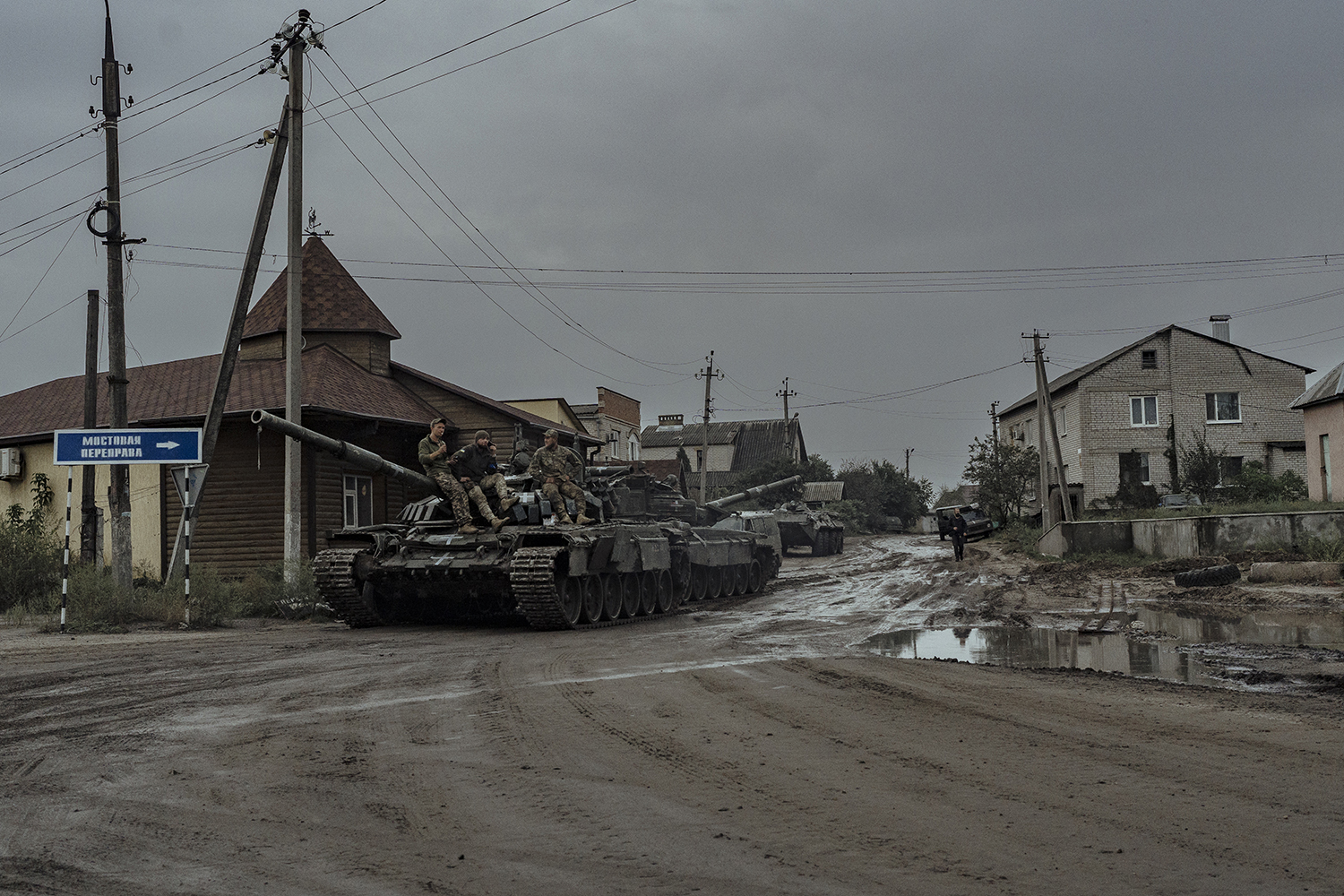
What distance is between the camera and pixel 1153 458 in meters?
43.3

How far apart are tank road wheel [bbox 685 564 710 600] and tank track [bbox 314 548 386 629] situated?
6.46 metres

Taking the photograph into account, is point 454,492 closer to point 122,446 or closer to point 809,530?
point 122,446

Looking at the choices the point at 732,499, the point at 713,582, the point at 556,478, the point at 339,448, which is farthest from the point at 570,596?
the point at 732,499

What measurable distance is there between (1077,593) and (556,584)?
8.41 meters

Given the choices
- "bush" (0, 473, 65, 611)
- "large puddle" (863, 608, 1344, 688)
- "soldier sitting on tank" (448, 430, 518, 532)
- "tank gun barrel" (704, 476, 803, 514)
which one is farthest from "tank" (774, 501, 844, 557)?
"large puddle" (863, 608, 1344, 688)

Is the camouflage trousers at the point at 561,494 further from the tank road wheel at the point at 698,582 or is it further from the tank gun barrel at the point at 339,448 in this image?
the tank road wheel at the point at 698,582

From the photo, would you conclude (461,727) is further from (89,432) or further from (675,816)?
(89,432)

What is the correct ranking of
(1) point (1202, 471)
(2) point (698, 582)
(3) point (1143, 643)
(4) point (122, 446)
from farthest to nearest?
(1) point (1202, 471), (2) point (698, 582), (4) point (122, 446), (3) point (1143, 643)

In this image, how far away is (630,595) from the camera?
54.6 ft

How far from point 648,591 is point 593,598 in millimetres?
2192

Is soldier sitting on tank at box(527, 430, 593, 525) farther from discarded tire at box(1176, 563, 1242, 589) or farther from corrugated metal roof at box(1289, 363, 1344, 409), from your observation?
corrugated metal roof at box(1289, 363, 1344, 409)

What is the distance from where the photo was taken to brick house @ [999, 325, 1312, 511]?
141 ft

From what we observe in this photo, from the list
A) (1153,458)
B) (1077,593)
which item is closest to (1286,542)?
(1077,593)

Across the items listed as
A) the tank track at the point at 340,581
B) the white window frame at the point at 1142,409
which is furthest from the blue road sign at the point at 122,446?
the white window frame at the point at 1142,409
